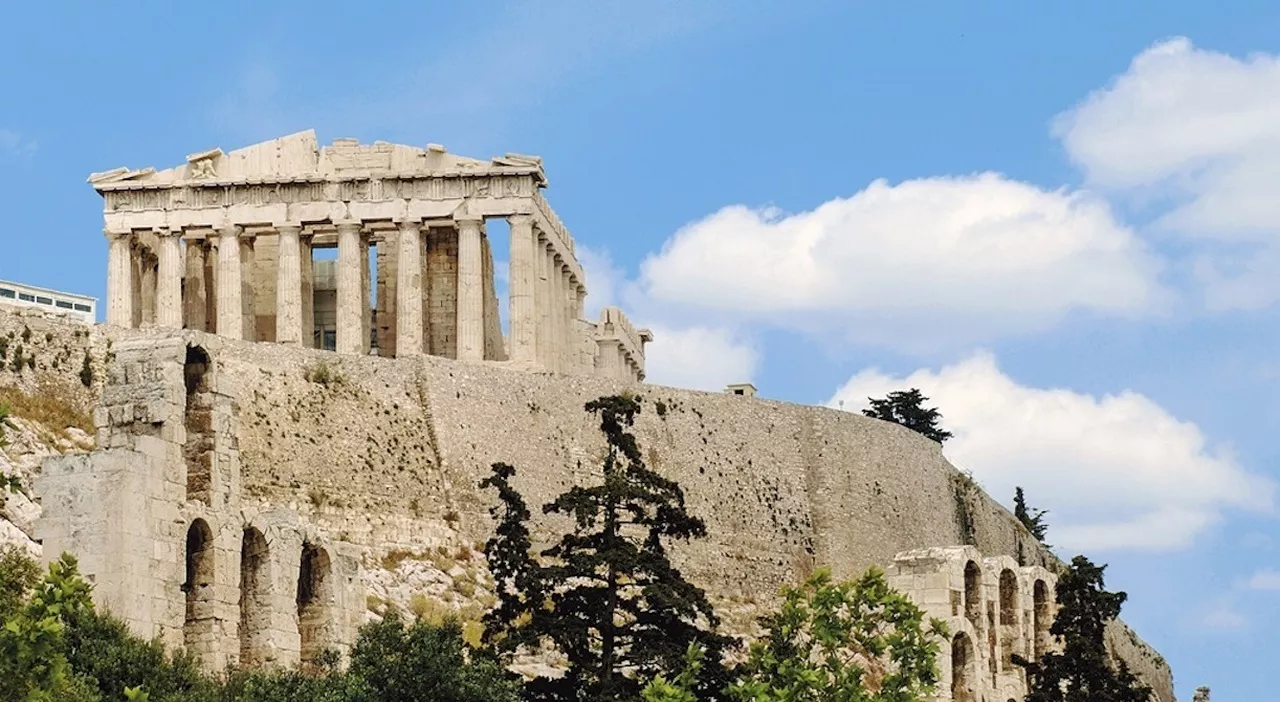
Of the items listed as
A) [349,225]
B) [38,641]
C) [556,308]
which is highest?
[349,225]

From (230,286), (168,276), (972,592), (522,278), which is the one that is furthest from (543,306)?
(972,592)

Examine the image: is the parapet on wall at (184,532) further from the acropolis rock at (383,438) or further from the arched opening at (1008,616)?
the arched opening at (1008,616)

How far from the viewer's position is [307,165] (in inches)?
3583

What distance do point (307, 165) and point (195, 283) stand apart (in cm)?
585

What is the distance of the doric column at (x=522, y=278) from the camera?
8900 cm

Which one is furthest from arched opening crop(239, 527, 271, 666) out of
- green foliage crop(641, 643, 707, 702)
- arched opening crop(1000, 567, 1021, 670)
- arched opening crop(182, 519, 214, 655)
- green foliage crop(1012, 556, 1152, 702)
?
arched opening crop(1000, 567, 1021, 670)

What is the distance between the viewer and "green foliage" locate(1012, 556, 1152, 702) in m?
55.5

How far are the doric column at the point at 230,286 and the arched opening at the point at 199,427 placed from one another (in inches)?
1664

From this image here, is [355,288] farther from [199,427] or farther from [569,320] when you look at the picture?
[199,427]

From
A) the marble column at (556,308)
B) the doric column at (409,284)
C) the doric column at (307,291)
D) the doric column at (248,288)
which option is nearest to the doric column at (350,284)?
the doric column at (409,284)

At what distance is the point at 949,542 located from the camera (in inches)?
3573

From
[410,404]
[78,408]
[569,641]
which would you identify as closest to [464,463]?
[410,404]

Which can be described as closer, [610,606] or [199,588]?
[199,588]

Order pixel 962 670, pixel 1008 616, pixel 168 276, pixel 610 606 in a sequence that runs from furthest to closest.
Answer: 1. pixel 168 276
2. pixel 1008 616
3. pixel 962 670
4. pixel 610 606
